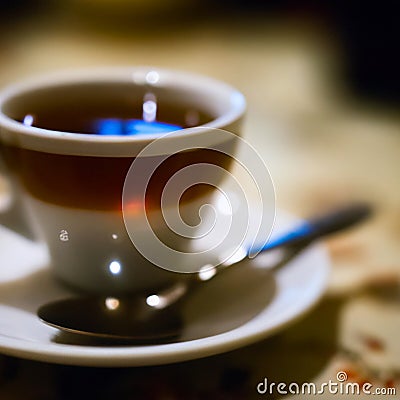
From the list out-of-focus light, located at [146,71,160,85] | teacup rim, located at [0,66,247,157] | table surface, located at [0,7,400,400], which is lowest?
table surface, located at [0,7,400,400]

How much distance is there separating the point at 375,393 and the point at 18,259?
33 centimetres

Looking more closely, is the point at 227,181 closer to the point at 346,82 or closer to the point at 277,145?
the point at 277,145

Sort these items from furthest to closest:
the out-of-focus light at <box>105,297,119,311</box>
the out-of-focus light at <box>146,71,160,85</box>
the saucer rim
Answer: the out-of-focus light at <box>146,71,160,85</box>, the out-of-focus light at <box>105,297,119,311</box>, the saucer rim

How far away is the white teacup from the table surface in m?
0.09

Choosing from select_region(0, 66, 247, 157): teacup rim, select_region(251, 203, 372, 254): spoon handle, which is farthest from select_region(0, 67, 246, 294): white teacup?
select_region(251, 203, 372, 254): spoon handle

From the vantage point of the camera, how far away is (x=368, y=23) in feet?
3.85

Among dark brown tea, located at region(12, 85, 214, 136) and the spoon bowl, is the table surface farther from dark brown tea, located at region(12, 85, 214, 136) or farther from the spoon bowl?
dark brown tea, located at region(12, 85, 214, 136)

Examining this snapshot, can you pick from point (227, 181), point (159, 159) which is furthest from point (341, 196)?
point (159, 159)

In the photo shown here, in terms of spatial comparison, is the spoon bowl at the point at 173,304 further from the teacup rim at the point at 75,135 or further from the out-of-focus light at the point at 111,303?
the teacup rim at the point at 75,135

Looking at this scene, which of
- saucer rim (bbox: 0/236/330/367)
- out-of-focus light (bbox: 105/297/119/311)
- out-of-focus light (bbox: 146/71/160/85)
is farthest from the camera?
out-of-focus light (bbox: 146/71/160/85)

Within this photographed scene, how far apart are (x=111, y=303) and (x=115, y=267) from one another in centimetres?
3

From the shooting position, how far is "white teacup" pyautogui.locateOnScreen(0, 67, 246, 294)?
43 cm

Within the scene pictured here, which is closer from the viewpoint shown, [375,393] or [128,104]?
[375,393]

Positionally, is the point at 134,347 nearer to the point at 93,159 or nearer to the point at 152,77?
the point at 93,159
